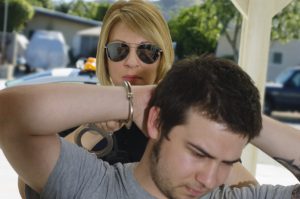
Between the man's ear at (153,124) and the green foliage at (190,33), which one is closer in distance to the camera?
the man's ear at (153,124)

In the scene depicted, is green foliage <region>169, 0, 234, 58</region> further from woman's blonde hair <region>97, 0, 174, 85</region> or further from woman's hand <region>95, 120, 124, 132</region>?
woman's hand <region>95, 120, 124, 132</region>

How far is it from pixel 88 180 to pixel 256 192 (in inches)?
16.8

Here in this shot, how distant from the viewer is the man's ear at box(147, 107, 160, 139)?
1.29 meters

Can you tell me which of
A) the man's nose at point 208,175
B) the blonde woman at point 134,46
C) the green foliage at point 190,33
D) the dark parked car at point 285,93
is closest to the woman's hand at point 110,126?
the man's nose at point 208,175

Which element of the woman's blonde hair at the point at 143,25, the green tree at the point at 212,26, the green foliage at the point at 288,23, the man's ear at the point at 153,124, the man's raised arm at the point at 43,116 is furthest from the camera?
the green foliage at the point at 288,23

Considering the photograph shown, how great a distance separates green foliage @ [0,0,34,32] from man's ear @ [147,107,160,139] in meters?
23.6

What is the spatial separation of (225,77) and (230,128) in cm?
11

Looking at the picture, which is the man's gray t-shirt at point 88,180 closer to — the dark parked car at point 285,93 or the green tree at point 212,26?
the green tree at point 212,26

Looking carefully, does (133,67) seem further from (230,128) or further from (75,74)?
(75,74)

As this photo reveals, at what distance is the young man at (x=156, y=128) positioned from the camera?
120 centimetres

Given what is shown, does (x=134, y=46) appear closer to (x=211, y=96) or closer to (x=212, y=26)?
(x=211, y=96)

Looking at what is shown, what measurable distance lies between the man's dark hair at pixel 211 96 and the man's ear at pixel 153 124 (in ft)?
0.04

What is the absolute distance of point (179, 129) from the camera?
1240 mm

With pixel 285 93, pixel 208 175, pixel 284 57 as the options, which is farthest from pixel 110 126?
pixel 284 57
